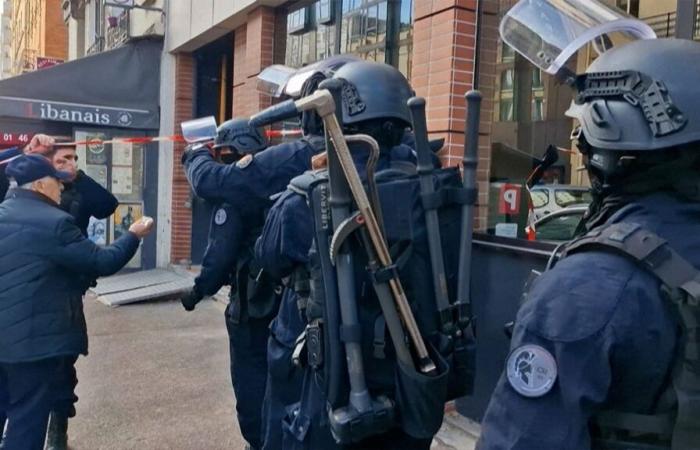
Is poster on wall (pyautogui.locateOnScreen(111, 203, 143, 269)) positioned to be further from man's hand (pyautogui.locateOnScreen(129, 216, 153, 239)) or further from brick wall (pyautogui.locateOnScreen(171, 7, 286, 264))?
man's hand (pyautogui.locateOnScreen(129, 216, 153, 239))

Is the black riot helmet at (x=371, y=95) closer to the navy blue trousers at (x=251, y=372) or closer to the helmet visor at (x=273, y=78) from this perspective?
Result: the navy blue trousers at (x=251, y=372)

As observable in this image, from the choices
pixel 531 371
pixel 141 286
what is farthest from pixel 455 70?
pixel 141 286

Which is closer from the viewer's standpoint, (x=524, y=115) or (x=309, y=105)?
(x=309, y=105)

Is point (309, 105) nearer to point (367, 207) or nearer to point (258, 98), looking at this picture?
point (367, 207)

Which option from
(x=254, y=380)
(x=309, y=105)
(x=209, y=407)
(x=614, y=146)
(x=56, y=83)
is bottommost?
(x=209, y=407)

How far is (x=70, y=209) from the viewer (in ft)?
12.8

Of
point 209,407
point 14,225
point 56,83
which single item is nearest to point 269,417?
point 14,225

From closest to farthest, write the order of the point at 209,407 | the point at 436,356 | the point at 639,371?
the point at 639,371
the point at 436,356
the point at 209,407

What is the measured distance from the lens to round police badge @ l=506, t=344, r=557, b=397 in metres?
1.14

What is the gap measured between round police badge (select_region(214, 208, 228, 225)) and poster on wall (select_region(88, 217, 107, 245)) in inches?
265

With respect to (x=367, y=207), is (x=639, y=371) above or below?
below

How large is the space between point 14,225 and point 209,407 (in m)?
2.10

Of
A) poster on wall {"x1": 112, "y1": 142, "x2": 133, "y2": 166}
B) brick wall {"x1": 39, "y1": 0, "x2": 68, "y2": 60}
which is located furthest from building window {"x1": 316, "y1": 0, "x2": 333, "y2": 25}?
brick wall {"x1": 39, "y1": 0, "x2": 68, "y2": 60}

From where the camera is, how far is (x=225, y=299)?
25.3ft
